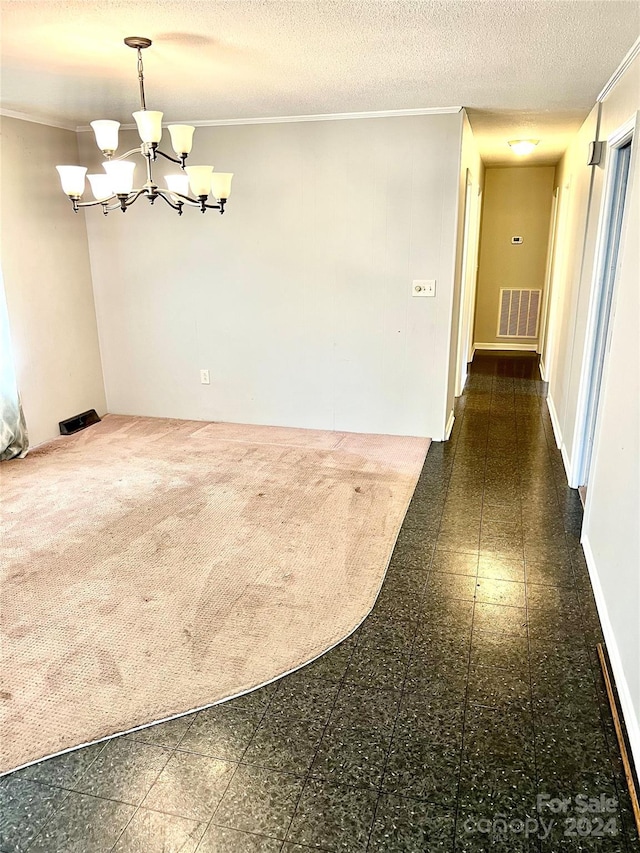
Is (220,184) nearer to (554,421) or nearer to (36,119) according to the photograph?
(36,119)

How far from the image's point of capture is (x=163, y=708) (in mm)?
1952

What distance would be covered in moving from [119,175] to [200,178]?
15.0 inches

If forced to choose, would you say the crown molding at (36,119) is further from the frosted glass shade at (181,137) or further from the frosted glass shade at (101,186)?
the frosted glass shade at (181,137)

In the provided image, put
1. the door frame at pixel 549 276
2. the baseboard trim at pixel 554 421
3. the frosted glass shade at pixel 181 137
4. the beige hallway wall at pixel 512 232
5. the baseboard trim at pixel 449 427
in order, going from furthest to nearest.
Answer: the beige hallway wall at pixel 512 232 → the door frame at pixel 549 276 → the baseboard trim at pixel 449 427 → the baseboard trim at pixel 554 421 → the frosted glass shade at pixel 181 137

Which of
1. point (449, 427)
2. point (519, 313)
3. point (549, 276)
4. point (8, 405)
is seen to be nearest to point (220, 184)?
point (8, 405)

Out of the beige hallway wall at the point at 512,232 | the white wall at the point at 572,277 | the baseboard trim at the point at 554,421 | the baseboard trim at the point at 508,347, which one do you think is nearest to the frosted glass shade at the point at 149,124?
the white wall at the point at 572,277

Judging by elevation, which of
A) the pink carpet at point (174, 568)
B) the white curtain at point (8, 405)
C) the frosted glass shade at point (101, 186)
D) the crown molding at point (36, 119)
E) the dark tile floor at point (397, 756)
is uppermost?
the crown molding at point (36, 119)

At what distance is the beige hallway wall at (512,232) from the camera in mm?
7508

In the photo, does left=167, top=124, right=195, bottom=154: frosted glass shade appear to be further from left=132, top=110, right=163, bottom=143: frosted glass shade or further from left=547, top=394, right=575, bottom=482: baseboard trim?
left=547, top=394, right=575, bottom=482: baseboard trim

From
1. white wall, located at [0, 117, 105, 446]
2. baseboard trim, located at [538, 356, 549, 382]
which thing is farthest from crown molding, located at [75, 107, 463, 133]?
baseboard trim, located at [538, 356, 549, 382]

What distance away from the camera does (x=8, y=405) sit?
4043 mm

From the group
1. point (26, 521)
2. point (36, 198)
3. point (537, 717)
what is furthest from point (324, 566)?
point (36, 198)

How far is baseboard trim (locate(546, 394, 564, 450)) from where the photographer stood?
438cm

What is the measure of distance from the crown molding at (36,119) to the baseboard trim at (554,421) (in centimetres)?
418
